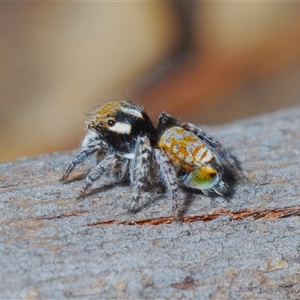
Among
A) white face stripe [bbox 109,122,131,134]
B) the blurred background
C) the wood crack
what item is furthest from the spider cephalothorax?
the blurred background

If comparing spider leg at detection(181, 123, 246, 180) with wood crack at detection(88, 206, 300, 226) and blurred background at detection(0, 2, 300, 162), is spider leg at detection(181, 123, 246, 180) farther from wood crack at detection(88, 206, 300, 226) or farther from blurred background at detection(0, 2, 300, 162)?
blurred background at detection(0, 2, 300, 162)

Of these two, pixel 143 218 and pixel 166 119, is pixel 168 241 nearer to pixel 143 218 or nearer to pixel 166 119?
pixel 143 218

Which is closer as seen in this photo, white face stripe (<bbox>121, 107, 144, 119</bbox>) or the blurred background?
white face stripe (<bbox>121, 107, 144, 119</bbox>)

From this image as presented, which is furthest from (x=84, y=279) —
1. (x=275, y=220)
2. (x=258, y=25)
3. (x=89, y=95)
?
(x=258, y=25)

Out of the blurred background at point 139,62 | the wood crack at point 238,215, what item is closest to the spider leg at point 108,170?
the wood crack at point 238,215

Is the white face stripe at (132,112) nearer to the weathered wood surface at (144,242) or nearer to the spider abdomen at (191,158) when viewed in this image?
the spider abdomen at (191,158)
